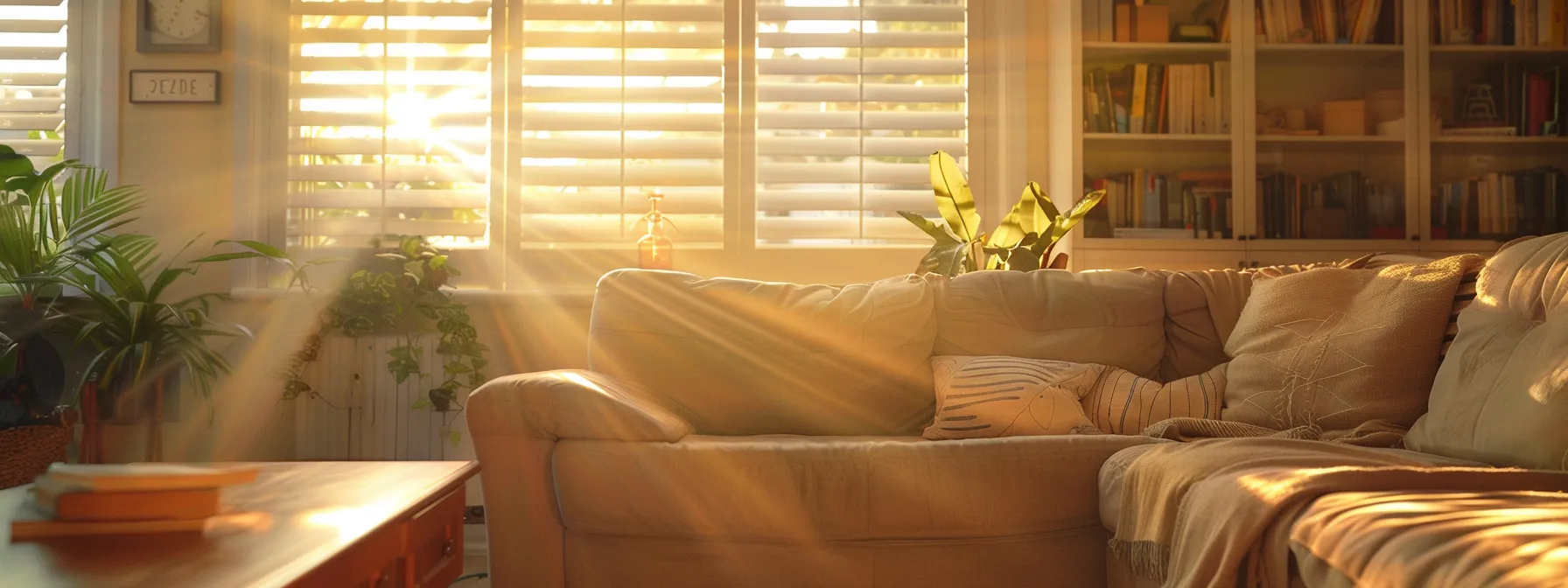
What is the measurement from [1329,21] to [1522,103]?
64 centimetres

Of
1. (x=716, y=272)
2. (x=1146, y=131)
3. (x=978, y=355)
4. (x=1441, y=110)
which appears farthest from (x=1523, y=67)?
(x=716, y=272)

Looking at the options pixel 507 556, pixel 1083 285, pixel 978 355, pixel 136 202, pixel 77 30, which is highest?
pixel 77 30

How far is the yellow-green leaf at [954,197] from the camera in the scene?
329 cm

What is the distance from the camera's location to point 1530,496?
138 centimetres

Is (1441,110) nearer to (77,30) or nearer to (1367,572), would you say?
(1367,572)

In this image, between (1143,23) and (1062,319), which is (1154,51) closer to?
(1143,23)

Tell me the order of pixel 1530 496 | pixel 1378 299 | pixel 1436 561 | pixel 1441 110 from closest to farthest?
pixel 1436 561
pixel 1530 496
pixel 1378 299
pixel 1441 110

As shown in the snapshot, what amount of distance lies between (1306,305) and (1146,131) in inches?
48.8

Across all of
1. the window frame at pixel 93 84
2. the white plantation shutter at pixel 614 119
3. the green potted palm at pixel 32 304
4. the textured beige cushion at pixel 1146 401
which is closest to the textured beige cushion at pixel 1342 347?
the textured beige cushion at pixel 1146 401

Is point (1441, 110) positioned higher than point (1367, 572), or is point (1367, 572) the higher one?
point (1441, 110)

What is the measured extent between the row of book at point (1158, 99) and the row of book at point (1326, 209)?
27 centimetres

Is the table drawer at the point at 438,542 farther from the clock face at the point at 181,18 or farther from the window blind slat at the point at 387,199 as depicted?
the clock face at the point at 181,18

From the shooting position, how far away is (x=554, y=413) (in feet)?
6.61

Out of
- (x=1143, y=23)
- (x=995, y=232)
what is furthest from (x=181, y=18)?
(x=1143, y=23)
